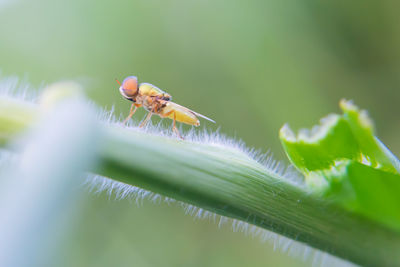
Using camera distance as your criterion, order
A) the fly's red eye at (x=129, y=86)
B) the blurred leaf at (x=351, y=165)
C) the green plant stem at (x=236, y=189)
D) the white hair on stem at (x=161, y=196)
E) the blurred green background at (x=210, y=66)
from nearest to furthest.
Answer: the green plant stem at (x=236, y=189)
the white hair on stem at (x=161, y=196)
the blurred leaf at (x=351, y=165)
the fly's red eye at (x=129, y=86)
the blurred green background at (x=210, y=66)

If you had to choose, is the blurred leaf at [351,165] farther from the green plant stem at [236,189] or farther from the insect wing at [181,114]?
the insect wing at [181,114]

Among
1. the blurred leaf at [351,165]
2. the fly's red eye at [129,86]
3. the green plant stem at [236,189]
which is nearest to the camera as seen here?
the green plant stem at [236,189]

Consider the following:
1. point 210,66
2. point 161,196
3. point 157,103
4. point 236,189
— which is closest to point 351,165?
point 236,189

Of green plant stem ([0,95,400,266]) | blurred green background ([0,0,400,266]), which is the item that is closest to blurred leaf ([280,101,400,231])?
green plant stem ([0,95,400,266])

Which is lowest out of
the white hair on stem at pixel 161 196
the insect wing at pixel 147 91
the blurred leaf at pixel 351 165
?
the white hair on stem at pixel 161 196

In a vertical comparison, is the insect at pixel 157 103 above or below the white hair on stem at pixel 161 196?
above

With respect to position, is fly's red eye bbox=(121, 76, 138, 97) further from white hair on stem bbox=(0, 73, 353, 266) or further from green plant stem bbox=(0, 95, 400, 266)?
green plant stem bbox=(0, 95, 400, 266)

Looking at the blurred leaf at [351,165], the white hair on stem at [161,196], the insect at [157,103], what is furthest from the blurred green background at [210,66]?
the blurred leaf at [351,165]
